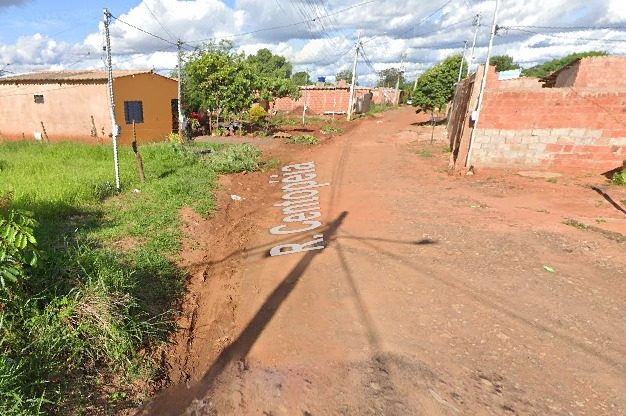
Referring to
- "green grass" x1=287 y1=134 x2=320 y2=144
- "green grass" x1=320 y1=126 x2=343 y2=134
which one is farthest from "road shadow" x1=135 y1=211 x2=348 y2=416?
"green grass" x1=320 y1=126 x2=343 y2=134

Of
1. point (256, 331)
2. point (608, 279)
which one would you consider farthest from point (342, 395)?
point (608, 279)

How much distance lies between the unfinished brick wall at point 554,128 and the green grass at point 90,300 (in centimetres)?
813

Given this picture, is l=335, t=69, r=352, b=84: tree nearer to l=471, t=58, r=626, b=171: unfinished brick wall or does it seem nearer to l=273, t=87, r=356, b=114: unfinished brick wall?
l=273, t=87, r=356, b=114: unfinished brick wall

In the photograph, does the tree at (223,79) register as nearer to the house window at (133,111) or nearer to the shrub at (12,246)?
the house window at (133,111)

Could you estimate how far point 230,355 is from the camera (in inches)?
145

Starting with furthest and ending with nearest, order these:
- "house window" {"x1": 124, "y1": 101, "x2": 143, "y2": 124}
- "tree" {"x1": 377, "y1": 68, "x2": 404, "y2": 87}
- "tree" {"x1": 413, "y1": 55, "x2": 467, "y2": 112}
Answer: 1. "tree" {"x1": 377, "y1": 68, "x2": 404, "y2": 87}
2. "tree" {"x1": 413, "y1": 55, "x2": 467, "y2": 112}
3. "house window" {"x1": 124, "y1": 101, "x2": 143, "y2": 124}

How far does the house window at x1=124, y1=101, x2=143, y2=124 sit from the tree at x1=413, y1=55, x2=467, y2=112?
16127mm

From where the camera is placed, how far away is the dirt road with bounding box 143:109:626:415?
3102 millimetres

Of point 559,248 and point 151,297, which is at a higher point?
point 559,248

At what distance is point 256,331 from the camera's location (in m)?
4.01

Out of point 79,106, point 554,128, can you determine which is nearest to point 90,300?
point 554,128

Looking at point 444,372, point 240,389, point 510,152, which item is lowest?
point 240,389

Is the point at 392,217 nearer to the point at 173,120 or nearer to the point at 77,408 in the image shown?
the point at 77,408

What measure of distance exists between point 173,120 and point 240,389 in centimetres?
1813
